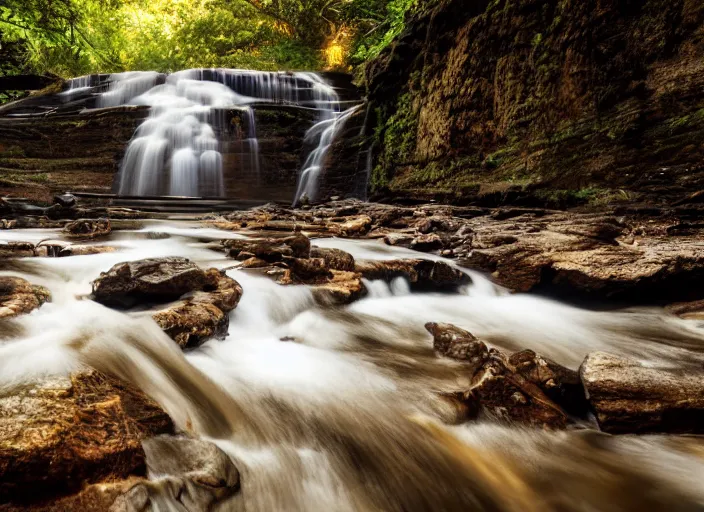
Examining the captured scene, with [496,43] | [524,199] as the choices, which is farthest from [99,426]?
[496,43]

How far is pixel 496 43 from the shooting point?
8.64 m

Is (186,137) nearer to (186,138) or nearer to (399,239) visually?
(186,138)

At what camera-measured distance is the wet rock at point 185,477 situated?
130 cm

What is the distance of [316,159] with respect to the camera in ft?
45.6

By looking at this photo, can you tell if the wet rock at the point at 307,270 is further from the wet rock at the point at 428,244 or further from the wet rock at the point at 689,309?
the wet rock at the point at 689,309

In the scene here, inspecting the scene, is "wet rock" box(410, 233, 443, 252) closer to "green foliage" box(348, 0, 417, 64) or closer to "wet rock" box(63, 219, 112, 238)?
"wet rock" box(63, 219, 112, 238)

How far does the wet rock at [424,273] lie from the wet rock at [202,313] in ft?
6.07

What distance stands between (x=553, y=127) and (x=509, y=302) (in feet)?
14.8

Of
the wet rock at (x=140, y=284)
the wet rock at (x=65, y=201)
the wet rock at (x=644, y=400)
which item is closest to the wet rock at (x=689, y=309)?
the wet rock at (x=644, y=400)

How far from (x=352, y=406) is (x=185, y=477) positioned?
50.7 inches

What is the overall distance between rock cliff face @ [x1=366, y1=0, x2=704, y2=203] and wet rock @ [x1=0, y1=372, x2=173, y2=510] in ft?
23.2

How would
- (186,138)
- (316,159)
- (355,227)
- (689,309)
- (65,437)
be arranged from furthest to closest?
(186,138) < (316,159) < (355,227) < (689,309) < (65,437)

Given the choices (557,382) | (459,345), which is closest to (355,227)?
(459,345)

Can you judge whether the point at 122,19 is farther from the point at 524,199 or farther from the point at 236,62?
the point at 524,199
